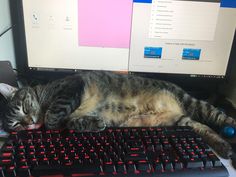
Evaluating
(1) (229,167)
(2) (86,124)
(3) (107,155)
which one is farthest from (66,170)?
(1) (229,167)

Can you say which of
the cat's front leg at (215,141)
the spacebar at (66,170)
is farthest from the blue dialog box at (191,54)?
the spacebar at (66,170)

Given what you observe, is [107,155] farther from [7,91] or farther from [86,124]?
[7,91]

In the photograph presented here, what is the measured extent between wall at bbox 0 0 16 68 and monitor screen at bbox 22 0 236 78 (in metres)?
0.08

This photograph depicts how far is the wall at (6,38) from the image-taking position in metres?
0.82

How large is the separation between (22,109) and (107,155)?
0.42 meters

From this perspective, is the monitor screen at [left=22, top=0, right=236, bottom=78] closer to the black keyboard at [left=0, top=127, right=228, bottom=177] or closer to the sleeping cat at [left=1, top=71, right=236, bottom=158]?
the sleeping cat at [left=1, top=71, right=236, bottom=158]

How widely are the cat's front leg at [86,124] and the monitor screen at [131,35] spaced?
8.1 inches

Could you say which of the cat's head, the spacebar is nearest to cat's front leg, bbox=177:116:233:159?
the spacebar

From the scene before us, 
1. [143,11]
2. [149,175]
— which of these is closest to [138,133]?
[149,175]

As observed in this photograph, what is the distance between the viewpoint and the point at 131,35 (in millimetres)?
821

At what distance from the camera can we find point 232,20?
32.3 inches

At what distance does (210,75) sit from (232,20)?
0.65ft

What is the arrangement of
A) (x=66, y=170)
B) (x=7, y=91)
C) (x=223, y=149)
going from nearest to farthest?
1. (x=66, y=170)
2. (x=223, y=149)
3. (x=7, y=91)

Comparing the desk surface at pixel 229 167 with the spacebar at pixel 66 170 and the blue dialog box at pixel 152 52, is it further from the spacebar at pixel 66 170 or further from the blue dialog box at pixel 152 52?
the blue dialog box at pixel 152 52
